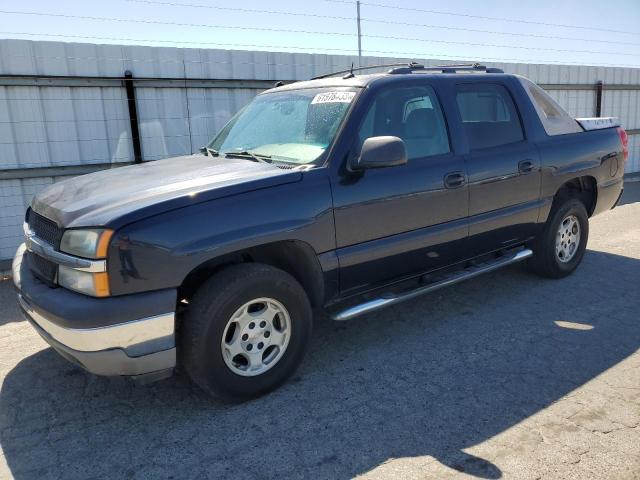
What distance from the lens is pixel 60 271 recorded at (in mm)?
2975

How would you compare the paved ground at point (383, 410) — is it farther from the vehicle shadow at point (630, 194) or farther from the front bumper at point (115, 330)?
the vehicle shadow at point (630, 194)

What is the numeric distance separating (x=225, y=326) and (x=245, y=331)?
0.19 m

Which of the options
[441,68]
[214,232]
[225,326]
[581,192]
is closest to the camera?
[214,232]

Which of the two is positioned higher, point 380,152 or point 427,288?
point 380,152

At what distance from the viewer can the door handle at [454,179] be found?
4.02 metres

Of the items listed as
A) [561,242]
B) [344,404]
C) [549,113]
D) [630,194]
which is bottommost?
[630,194]

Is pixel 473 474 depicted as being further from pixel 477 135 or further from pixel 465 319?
pixel 477 135

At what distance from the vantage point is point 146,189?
3.17 meters

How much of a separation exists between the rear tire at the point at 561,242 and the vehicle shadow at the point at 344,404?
697 mm

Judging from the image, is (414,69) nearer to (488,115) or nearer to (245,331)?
(488,115)

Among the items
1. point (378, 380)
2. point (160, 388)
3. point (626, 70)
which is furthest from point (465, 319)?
point (626, 70)

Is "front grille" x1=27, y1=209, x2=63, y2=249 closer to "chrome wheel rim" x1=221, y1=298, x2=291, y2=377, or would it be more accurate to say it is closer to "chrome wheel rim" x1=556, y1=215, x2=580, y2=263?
"chrome wheel rim" x1=221, y1=298, x2=291, y2=377

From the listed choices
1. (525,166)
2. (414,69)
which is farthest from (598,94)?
(414,69)

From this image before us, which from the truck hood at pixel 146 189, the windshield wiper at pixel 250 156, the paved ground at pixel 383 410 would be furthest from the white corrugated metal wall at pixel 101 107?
the windshield wiper at pixel 250 156
